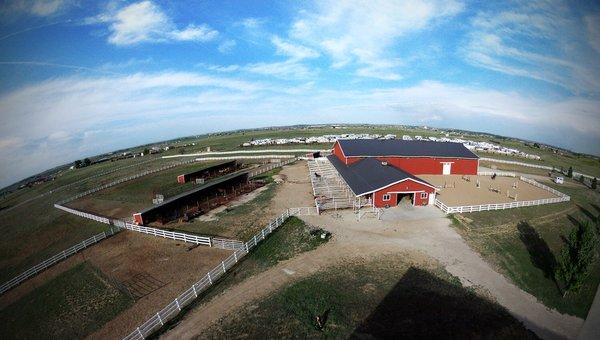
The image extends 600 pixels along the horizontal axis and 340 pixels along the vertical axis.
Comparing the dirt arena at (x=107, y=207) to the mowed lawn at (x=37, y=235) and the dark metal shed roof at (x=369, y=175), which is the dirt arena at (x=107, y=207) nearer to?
the mowed lawn at (x=37, y=235)

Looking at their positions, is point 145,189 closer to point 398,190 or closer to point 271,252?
Answer: point 271,252

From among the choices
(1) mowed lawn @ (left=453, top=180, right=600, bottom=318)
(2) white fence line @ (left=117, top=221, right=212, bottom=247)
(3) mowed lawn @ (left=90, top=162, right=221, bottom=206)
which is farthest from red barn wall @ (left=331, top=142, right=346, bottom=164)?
(2) white fence line @ (left=117, top=221, right=212, bottom=247)

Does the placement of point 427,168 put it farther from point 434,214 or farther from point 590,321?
point 590,321

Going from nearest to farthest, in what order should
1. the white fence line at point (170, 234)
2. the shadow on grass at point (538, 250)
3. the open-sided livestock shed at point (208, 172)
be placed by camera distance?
the shadow on grass at point (538, 250) → the white fence line at point (170, 234) → the open-sided livestock shed at point (208, 172)

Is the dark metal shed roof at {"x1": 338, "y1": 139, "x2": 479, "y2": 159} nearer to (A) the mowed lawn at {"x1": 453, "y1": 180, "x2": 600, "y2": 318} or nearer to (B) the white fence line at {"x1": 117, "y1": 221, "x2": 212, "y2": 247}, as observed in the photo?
(A) the mowed lawn at {"x1": 453, "y1": 180, "x2": 600, "y2": 318}

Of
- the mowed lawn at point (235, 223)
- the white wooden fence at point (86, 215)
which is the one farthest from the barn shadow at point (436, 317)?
the white wooden fence at point (86, 215)

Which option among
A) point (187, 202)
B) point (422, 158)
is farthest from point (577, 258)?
point (187, 202)
